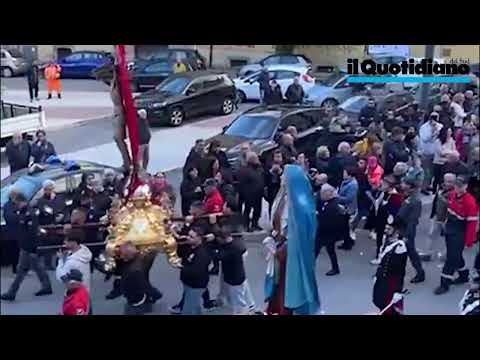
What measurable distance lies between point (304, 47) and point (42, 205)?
1.87m

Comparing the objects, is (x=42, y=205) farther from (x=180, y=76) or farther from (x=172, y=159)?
(x=180, y=76)

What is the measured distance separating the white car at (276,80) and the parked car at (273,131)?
0.35ft

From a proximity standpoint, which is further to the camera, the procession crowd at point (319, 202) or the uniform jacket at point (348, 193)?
the uniform jacket at point (348, 193)

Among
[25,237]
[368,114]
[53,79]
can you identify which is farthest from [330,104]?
[25,237]

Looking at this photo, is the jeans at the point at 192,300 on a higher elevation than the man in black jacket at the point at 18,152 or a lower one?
lower

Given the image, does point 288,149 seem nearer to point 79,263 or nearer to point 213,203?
point 213,203

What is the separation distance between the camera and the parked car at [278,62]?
18.0ft

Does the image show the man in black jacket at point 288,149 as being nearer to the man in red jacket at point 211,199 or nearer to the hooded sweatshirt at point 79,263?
the man in red jacket at point 211,199

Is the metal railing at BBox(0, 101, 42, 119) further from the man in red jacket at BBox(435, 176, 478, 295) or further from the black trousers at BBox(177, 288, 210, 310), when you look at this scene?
the man in red jacket at BBox(435, 176, 478, 295)
